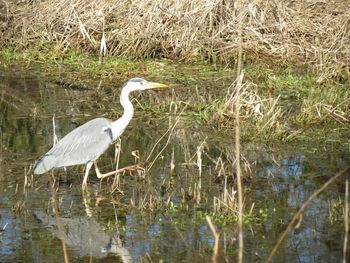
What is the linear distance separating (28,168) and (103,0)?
5817mm

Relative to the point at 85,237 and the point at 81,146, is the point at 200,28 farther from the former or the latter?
the point at 85,237

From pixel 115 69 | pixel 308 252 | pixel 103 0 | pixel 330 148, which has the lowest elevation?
pixel 308 252

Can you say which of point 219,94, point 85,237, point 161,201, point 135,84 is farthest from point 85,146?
point 219,94

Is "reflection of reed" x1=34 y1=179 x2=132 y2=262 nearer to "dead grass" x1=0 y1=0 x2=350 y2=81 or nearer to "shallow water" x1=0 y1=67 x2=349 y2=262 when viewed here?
"shallow water" x1=0 y1=67 x2=349 y2=262

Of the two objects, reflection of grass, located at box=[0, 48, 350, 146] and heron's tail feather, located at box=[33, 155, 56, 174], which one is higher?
reflection of grass, located at box=[0, 48, 350, 146]

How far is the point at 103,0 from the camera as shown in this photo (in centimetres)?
1338

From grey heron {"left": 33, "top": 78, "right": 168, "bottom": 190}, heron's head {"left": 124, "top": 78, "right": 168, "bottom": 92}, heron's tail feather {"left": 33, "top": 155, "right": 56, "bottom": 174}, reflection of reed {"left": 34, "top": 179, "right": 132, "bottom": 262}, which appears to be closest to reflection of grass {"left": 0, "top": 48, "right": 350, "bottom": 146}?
heron's head {"left": 124, "top": 78, "right": 168, "bottom": 92}

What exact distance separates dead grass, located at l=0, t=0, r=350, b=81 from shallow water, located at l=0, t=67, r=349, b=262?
293cm

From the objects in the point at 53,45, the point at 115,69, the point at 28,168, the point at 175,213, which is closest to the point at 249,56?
the point at 115,69

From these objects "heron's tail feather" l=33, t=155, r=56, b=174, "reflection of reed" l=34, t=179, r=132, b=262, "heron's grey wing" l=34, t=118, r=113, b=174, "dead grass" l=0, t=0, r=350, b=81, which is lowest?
"reflection of reed" l=34, t=179, r=132, b=262

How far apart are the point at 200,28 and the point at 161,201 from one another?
6.12m

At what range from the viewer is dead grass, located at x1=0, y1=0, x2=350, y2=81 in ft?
41.5

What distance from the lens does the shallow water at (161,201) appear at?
6.03m

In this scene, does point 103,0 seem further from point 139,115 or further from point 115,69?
point 139,115
